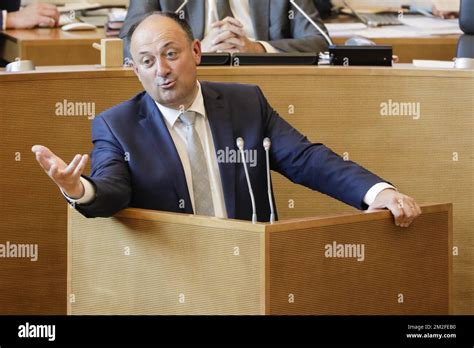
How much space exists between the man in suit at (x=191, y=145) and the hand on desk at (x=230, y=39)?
93cm

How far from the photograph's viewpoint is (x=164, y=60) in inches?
127

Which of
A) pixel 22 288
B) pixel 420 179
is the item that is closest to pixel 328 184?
pixel 420 179

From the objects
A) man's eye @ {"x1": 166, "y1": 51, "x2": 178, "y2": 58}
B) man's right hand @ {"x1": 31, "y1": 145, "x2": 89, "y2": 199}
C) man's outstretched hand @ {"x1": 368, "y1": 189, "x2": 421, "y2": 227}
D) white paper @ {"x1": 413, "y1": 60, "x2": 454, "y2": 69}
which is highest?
white paper @ {"x1": 413, "y1": 60, "x2": 454, "y2": 69}

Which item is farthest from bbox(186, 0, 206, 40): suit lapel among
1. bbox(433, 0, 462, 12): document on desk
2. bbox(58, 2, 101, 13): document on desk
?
bbox(433, 0, 462, 12): document on desk

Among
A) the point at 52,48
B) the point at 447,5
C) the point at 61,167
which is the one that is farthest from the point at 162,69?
the point at 447,5

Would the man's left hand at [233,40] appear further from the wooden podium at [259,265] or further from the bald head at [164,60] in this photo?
the wooden podium at [259,265]

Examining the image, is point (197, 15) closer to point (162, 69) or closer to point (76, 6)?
point (162, 69)

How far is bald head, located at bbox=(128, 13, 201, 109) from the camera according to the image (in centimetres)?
322

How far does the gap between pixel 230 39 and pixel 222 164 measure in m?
1.17

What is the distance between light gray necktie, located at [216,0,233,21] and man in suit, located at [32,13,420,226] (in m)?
1.24

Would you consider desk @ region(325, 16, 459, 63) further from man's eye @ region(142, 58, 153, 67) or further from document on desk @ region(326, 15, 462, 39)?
man's eye @ region(142, 58, 153, 67)
